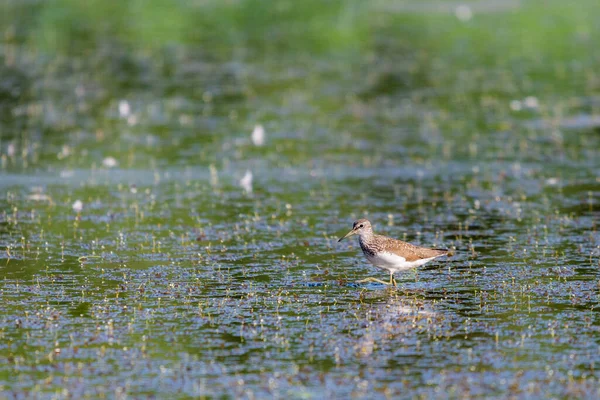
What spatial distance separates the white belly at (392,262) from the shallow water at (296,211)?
319 mm

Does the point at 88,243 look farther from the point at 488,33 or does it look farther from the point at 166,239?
the point at 488,33

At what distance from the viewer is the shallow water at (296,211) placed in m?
12.5

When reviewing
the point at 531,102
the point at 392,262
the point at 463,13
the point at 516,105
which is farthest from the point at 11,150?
the point at 463,13

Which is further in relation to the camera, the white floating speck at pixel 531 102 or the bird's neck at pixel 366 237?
the white floating speck at pixel 531 102

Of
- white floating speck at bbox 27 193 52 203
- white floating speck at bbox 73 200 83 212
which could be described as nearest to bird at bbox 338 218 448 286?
white floating speck at bbox 73 200 83 212

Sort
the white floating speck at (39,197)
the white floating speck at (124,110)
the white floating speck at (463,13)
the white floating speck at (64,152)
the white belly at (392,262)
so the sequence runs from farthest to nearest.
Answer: the white floating speck at (463,13) → the white floating speck at (124,110) → the white floating speck at (64,152) → the white floating speck at (39,197) → the white belly at (392,262)

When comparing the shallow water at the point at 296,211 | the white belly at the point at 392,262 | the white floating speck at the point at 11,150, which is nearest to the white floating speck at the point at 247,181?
the shallow water at the point at 296,211

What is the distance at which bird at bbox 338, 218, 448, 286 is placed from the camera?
16.1m

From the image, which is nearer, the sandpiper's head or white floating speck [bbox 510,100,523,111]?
the sandpiper's head

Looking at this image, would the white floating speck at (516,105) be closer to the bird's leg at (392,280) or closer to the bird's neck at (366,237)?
the bird's neck at (366,237)

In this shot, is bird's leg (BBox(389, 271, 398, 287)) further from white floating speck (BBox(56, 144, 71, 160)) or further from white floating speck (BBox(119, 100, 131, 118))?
white floating speck (BBox(119, 100, 131, 118))

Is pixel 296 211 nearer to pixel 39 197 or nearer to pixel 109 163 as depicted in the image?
pixel 39 197

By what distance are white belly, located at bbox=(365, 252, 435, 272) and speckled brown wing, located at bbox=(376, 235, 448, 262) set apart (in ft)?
0.18

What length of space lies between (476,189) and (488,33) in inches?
841
